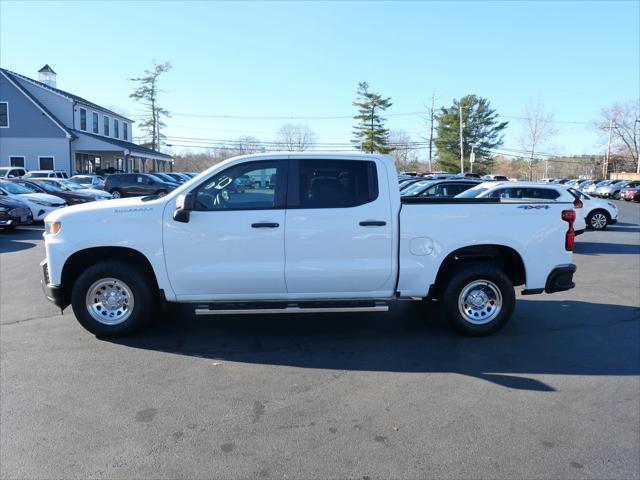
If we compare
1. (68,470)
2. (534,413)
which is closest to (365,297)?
(534,413)

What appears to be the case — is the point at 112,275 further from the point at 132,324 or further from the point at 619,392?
the point at 619,392

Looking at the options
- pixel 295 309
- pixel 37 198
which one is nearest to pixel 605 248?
pixel 295 309

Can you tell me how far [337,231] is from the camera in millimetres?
5301

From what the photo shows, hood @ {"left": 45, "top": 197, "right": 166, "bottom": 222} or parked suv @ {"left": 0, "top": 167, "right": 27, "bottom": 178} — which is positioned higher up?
parked suv @ {"left": 0, "top": 167, "right": 27, "bottom": 178}

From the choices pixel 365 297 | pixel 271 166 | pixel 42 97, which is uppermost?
pixel 42 97

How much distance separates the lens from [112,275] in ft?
17.6

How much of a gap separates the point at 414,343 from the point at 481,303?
0.95 meters

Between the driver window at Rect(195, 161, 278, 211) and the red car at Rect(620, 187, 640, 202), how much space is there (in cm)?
4296

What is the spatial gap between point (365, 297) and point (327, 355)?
788 mm

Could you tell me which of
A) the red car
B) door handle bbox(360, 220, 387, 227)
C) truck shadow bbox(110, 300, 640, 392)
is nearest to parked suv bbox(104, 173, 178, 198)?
truck shadow bbox(110, 300, 640, 392)

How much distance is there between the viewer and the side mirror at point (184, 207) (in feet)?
16.8

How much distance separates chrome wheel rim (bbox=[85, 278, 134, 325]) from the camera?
544 centimetres

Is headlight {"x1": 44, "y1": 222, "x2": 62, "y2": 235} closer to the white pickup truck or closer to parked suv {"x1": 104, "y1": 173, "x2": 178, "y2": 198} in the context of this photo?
the white pickup truck

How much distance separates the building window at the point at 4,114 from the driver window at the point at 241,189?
127 feet
